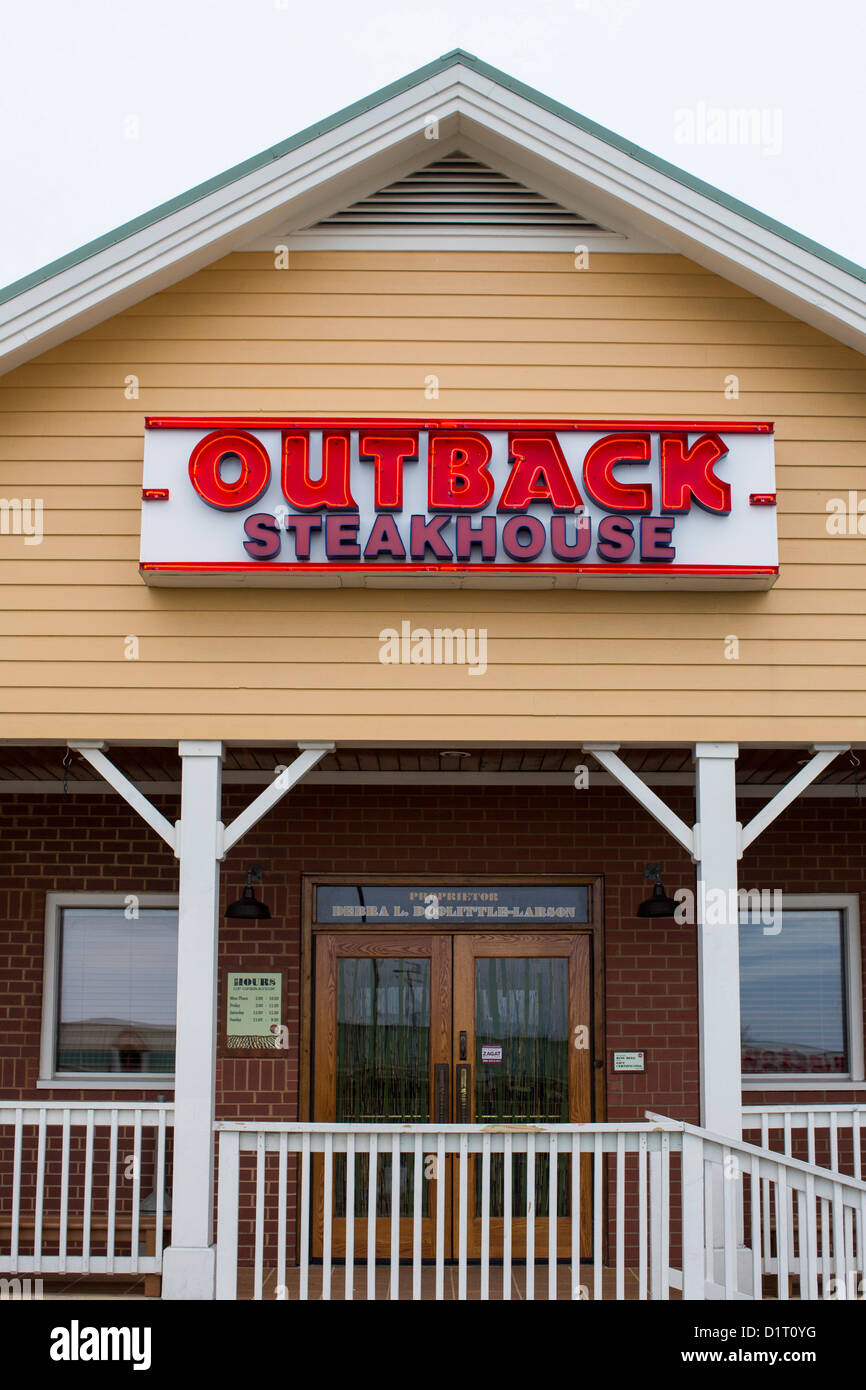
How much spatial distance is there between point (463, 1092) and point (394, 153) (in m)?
6.09

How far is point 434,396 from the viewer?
24.8 feet

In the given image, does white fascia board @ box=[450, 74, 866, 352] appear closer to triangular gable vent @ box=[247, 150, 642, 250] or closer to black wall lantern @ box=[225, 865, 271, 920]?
triangular gable vent @ box=[247, 150, 642, 250]

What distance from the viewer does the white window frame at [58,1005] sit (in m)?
9.25

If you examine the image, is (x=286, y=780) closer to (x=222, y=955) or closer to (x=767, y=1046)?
(x=222, y=955)

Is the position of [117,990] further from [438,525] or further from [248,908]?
[438,525]

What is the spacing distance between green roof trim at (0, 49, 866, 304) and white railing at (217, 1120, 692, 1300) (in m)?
4.75

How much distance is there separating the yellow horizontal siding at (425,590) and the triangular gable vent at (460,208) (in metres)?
0.21

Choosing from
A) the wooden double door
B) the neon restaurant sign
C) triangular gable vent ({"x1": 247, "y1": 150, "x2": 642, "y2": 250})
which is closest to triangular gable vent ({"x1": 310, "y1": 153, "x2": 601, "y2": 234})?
triangular gable vent ({"x1": 247, "y1": 150, "x2": 642, "y2": 250})

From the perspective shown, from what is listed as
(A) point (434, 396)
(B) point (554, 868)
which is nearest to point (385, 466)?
(A) point (434, 396)

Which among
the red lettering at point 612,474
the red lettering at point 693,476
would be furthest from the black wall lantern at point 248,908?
the red lettering at point 693,476

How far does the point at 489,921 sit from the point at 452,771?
1.10 metres

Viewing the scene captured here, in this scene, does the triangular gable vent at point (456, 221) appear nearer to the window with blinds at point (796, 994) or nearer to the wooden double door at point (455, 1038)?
the wooden double door at point (455, 1038)

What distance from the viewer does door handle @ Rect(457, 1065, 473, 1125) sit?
906cm

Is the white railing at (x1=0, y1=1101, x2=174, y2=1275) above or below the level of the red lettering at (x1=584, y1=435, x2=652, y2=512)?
below
